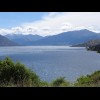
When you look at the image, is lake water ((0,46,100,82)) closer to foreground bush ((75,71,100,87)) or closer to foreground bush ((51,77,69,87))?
foreground bush ((51,77,69,87))

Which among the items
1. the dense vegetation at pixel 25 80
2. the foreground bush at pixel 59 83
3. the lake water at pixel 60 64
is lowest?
the foreground bush at pixel 59 83

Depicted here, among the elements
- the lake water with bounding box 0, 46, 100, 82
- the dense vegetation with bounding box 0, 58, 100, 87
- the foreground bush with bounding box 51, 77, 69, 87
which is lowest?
the foreground bush with bounding box 51, 77, 69, 87

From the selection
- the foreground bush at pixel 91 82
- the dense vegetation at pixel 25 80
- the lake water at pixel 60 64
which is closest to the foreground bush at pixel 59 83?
the dense vegetation at pixel 25 80

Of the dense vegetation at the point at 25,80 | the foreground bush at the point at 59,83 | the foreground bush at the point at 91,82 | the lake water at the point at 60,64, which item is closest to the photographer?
the dense vegetation at the point at 25,80

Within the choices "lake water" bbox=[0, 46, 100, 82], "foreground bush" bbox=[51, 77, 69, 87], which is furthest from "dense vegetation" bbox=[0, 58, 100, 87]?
"lake water" bbox=[0, 46, 100, 82]

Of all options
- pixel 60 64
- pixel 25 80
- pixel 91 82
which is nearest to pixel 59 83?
pixel 91 82

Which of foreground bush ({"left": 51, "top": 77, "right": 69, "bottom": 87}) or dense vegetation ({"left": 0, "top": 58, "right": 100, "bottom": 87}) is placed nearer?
dense vegetation ({"left": 0, "top": 58, "right": 100, "bottom": 87})

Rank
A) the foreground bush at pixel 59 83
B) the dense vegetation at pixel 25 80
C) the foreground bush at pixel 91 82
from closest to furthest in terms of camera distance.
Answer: the dense vegetation at pixel 25 80, the foreground bush at pixel 91 82, the foreground bush at pixel 59 83

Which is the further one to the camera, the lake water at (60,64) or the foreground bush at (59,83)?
the lake water at (60,64)

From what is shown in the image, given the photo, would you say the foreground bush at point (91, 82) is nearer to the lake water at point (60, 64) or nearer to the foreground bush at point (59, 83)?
the foreground bush at point (59, 83)

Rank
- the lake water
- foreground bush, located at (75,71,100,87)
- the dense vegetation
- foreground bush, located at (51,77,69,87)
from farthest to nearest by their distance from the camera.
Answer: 1. the lake water
2. foreground bush, located at (51,77,69,87)
3. foreground bush, located at (75,71,100,87)
4. the dense vegetation
